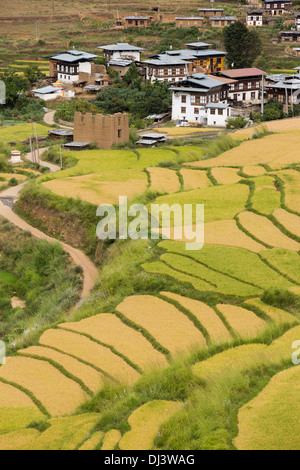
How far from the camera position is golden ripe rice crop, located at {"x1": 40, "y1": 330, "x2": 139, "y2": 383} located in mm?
18641

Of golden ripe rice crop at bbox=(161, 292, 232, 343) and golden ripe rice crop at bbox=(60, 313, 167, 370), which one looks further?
golden ripe rice crop at bbox=(161, 292, 232, 343)

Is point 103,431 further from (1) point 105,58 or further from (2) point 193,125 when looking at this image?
(1) point 105,58

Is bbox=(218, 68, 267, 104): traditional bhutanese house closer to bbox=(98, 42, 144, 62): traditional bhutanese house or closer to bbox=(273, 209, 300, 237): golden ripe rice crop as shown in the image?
bbox=(98, 42, 144, 62): traditional bhutanese house

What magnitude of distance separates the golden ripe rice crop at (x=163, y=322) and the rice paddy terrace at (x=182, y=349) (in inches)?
2.3

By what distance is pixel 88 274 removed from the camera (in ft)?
95.5

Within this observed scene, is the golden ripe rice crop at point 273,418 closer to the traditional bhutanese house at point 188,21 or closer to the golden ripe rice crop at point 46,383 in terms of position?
the golden ripe rice crop at point 46,383

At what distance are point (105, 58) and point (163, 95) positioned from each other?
1829cm

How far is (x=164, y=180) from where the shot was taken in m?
37.3

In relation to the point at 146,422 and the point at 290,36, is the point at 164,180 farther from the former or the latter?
the point at 290,36

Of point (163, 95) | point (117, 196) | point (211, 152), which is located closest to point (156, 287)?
point (117, 196)

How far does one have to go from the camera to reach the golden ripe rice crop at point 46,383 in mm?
17484

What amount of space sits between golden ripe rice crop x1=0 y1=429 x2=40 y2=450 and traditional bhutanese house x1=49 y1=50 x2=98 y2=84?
200 feet
